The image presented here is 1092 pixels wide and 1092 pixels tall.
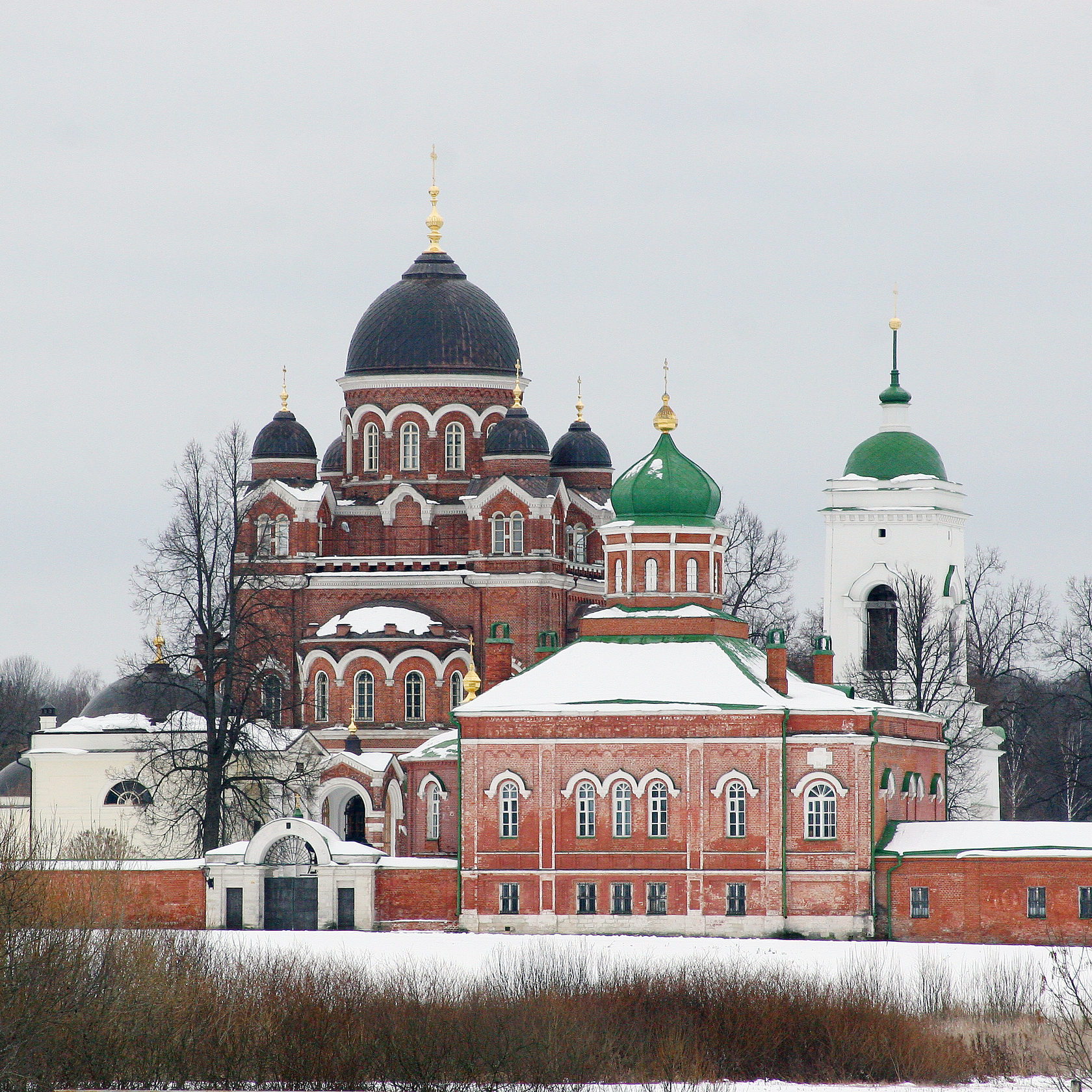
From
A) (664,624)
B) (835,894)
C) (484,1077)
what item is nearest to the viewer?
(484,1077)

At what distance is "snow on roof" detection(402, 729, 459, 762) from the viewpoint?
6400 centimetres

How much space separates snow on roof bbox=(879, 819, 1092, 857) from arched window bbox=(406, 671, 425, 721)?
639 inches

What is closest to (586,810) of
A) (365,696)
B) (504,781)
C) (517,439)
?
(504,781)

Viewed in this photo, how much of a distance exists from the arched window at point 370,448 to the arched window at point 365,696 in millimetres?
6455

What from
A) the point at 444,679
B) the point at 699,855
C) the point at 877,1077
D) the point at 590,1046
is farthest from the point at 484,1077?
the point at 444,679

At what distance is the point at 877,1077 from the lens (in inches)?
1492

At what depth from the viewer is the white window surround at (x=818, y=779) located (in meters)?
56.1

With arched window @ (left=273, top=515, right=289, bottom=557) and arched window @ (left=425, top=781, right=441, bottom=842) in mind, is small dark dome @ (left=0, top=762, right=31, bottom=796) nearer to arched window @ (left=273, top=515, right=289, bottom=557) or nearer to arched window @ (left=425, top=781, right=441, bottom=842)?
arched window @ (left=273, top=515, right=289, bottom=557)

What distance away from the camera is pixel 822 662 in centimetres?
6075

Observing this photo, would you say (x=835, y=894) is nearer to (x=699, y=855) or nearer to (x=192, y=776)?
(x=699, y=855)

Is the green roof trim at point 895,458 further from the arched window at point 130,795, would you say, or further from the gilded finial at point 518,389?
the arched window at point 130,795

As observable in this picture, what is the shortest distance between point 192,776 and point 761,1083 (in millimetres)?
25016

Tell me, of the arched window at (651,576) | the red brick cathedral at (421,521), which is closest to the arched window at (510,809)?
the arched window at (651,576)

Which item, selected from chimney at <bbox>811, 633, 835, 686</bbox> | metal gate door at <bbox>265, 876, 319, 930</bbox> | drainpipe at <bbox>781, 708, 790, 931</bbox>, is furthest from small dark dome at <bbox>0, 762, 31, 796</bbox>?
drainpipe at <bbox>781, 708, 790, 931</bbox>
